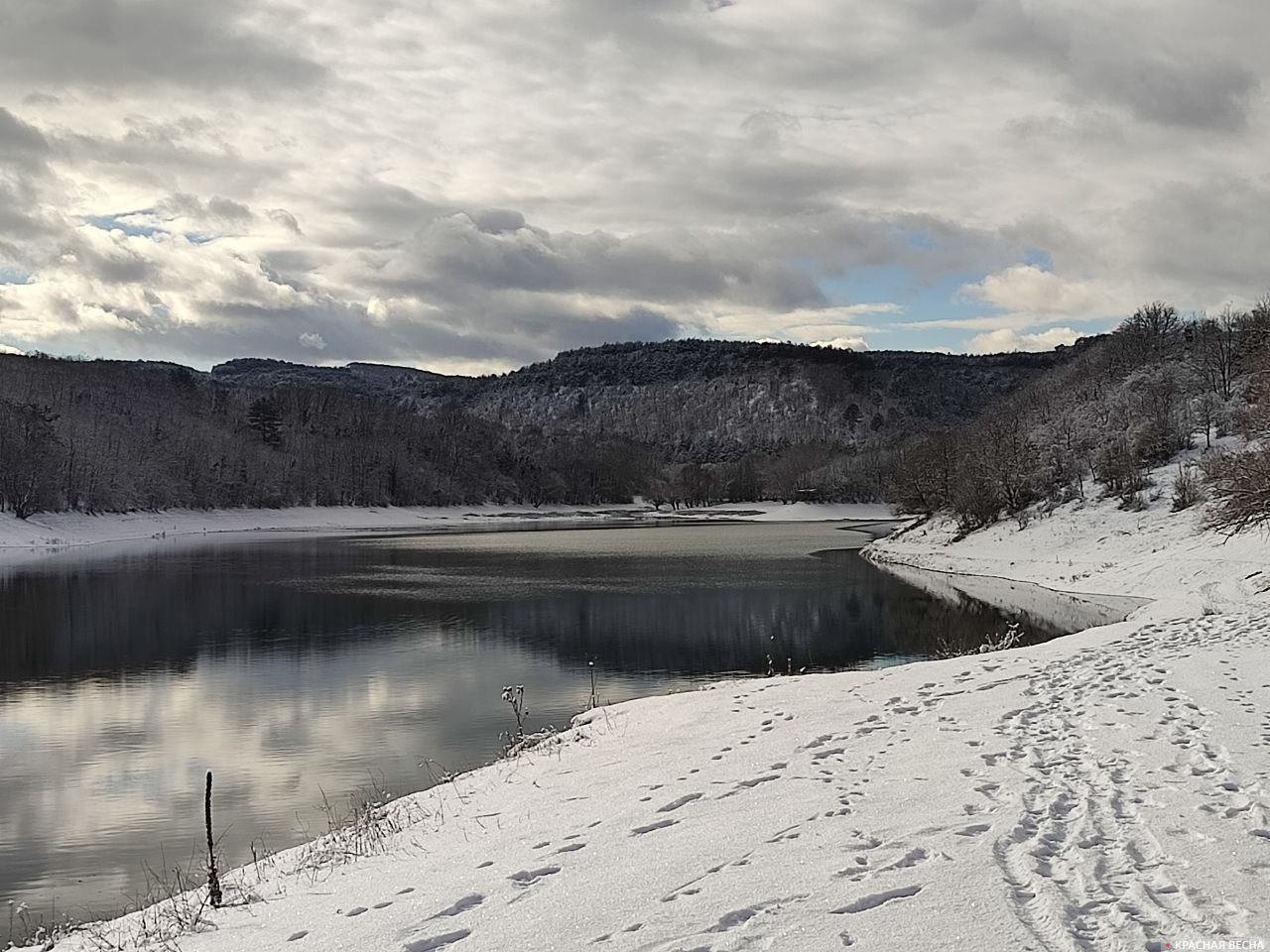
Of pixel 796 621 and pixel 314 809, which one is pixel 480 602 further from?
pixel 314 809

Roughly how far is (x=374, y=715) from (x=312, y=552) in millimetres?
55066

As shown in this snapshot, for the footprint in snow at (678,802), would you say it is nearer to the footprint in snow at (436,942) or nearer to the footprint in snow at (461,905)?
the footprint in snow at (461,905)

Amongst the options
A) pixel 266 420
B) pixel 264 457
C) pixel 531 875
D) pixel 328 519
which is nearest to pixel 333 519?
pixel 328 519

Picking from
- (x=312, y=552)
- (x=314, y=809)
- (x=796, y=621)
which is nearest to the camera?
(x=314, y=809)

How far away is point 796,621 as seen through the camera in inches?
1255

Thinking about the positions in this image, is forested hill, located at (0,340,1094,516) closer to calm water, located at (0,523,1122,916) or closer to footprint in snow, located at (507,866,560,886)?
calm water, located at (0,523,1122,916)

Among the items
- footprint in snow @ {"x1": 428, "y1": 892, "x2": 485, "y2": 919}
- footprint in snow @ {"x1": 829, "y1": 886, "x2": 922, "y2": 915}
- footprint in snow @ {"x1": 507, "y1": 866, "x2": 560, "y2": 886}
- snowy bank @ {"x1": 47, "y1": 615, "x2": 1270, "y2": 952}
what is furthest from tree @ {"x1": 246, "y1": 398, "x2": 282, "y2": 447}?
footprint in snow @ {"x1": 829, "y1": 886, "x2": 922, "y2": 915}

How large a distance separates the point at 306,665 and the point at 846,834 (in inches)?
786

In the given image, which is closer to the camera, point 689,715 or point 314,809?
point 314,809

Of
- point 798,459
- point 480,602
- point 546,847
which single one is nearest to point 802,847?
point 546,847

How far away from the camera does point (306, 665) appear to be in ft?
81.3

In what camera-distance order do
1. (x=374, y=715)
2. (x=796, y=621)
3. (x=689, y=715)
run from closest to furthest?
(x=689, y=715) → (x=374, y=715) → (x=796, y=621)

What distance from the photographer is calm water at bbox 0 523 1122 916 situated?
43.4ft

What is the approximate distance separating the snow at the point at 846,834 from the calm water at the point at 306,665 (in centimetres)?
308
